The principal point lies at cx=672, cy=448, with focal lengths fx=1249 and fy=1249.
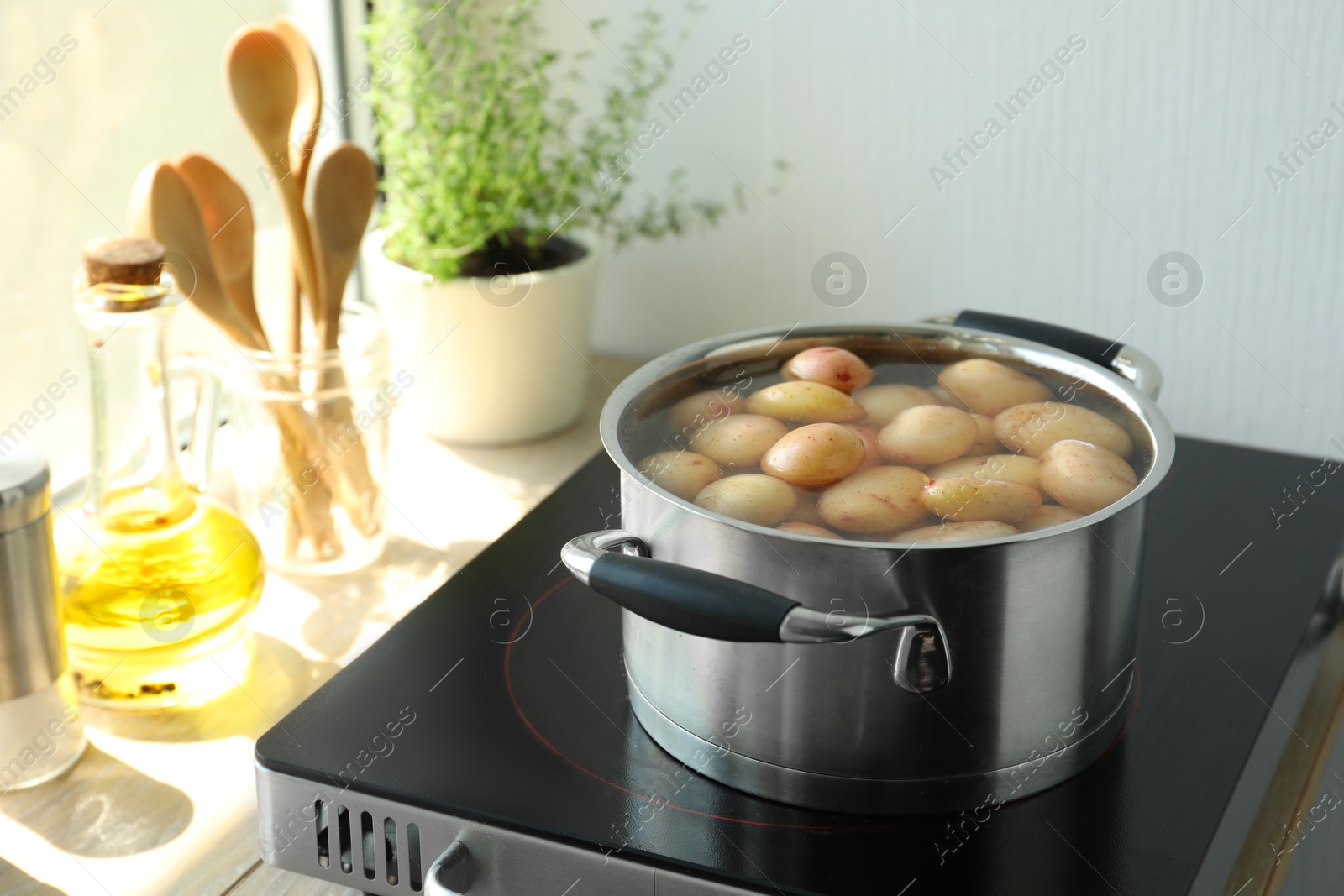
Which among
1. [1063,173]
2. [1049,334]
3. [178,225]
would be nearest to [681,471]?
[1049,334]

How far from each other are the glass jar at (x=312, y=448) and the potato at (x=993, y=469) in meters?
0.48

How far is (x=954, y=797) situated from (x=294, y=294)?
0.58 meters

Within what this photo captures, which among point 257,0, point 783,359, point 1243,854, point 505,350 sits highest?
point 257,0

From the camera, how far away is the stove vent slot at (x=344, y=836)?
543 mm

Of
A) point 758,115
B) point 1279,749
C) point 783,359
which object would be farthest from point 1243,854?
point 758,115

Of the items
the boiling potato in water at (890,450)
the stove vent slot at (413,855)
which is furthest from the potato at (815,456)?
the stove vent slot at (413,855)

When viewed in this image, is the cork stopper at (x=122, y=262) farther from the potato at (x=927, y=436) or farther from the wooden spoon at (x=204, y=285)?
the potato at (x=927, y=436)

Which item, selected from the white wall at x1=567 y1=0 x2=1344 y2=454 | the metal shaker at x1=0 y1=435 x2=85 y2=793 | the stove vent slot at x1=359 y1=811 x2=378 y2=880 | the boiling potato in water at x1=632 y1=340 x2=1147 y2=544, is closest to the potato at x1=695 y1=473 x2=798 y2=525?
the boiling potato in water at x1=632 y1=340 x2=1147 y2=544

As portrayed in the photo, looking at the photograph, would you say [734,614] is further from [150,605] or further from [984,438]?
[150,605]

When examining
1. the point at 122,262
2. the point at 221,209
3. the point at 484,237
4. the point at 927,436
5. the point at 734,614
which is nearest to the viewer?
the point at 734,614

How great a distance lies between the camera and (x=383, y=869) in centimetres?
54

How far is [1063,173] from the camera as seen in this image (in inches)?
41.6

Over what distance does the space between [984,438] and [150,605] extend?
466mm

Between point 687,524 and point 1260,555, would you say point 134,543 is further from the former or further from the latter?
point 1260,555
